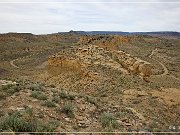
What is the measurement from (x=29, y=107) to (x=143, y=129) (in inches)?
138

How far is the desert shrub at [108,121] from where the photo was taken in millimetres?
9281

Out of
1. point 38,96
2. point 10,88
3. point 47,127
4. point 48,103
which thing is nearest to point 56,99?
point 38,96

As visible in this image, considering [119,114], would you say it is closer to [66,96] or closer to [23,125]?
[66,96]

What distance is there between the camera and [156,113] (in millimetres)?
15250

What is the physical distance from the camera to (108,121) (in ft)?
31.4

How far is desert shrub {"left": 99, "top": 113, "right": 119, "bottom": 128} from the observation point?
9281 mm

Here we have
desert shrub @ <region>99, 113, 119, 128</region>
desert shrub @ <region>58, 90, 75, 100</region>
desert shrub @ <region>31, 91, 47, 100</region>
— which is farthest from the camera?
desert shrub @ <region>58, 90, 75, 100</region>

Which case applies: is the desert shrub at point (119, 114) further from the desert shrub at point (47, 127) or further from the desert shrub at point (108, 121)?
the desert shrub at point (47, 127)

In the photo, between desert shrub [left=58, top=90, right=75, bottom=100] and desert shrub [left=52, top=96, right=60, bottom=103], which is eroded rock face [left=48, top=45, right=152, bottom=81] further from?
desert shrub [left=52, top=96, right=60, bottom=103]

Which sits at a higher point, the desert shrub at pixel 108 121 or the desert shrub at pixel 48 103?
the desert shrub at pixel 48 103

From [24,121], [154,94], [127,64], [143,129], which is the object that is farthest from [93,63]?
[24,121]

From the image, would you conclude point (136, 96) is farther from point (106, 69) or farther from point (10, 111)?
point (10, 111)

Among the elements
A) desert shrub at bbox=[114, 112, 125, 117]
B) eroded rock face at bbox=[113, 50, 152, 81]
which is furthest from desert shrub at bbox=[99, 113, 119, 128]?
eroded rock face at bbox=[113, 50, 152, 81]

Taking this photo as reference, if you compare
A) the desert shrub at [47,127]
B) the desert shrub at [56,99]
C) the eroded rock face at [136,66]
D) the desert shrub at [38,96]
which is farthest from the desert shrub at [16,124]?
the eroded rock face at [136,66]
